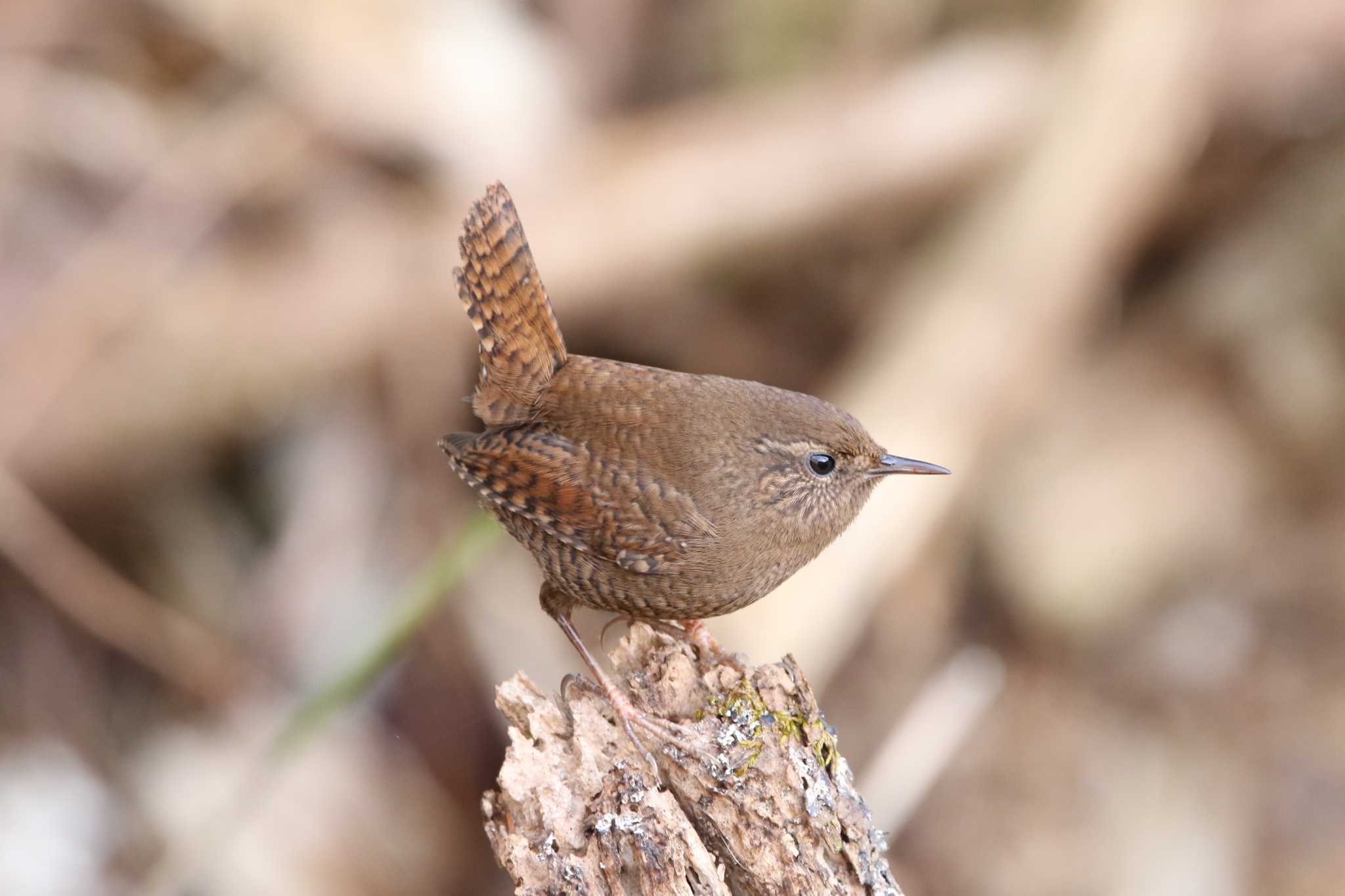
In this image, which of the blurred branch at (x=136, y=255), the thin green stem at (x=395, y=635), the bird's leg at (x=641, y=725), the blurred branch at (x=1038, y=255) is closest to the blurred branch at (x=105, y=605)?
the blurred branch at (x=136, y=255)

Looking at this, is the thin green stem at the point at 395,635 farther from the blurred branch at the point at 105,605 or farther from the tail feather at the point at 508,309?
the blurred branch at the point at 105,605

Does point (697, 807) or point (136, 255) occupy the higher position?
point (697, 807)

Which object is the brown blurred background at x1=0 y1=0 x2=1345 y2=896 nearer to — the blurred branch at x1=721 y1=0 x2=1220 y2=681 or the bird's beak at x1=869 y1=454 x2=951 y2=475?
the blurred branch at x1=721 y1=0 x2=1220 y2=681

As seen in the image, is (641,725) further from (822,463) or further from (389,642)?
(822,463)

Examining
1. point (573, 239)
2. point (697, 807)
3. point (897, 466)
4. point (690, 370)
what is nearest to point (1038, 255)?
point (690, 370)

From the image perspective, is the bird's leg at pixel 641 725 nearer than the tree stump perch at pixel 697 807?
No

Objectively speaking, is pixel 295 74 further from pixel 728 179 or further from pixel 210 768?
pixel 210 768
